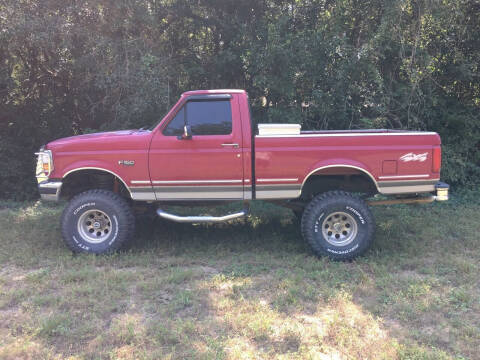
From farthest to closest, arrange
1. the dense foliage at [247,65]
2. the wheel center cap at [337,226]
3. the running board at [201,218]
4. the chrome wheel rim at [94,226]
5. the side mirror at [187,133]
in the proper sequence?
1. the dense foliage at [247,65]
2. the chrome wheel rim at [94,226]
3. the wheel center cap at [337,226]
4. the running board at [201,218]
5. the side mirror at [187,133]

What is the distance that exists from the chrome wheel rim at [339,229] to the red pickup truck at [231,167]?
0.01 metres

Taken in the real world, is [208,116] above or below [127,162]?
above

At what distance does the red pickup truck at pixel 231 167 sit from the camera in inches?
190

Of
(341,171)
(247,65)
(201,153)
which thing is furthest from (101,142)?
(247,65)

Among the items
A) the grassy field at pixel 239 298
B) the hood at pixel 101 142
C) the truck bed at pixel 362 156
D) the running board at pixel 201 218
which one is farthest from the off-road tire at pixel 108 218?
→ the truck bed at pixel 362 156

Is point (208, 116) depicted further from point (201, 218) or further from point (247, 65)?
point (247, 65)

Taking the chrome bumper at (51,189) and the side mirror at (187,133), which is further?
the chrome bumper at (51,189)

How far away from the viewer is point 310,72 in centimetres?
774

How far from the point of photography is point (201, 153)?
488 centimetres

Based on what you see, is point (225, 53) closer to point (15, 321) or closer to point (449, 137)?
point (449, 137)

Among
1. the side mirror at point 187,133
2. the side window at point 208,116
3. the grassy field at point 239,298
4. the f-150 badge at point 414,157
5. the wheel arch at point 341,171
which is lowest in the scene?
the grassy field at point 239,298

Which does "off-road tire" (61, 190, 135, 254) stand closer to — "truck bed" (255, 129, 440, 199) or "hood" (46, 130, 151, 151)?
"hood" (46, 130, 151, 151)

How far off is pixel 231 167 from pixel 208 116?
2.32 ft

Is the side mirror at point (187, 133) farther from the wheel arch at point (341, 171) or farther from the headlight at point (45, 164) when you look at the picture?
the headlight at point (45, 164)
